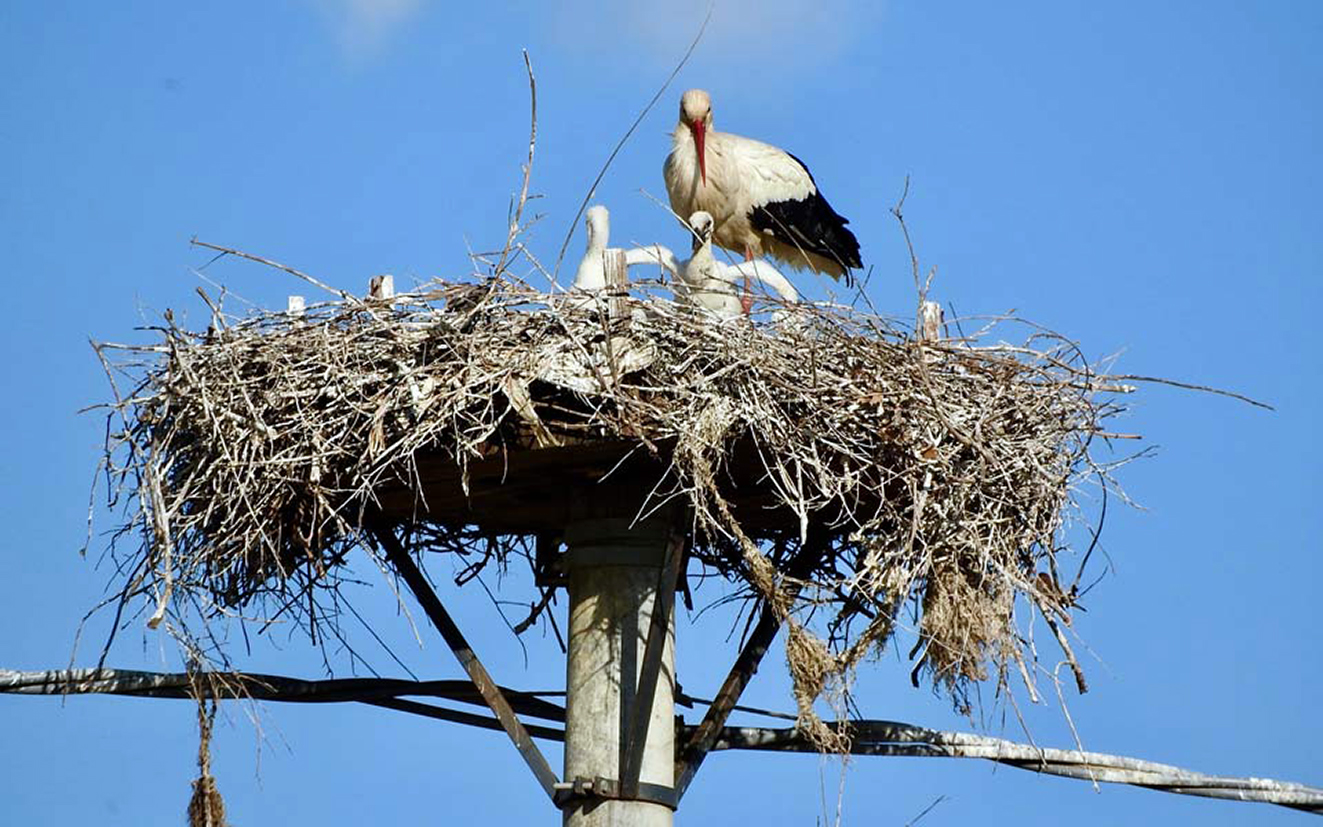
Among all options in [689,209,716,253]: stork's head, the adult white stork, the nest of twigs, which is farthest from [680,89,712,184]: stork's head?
the nest of twigs

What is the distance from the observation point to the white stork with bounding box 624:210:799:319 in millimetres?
8125

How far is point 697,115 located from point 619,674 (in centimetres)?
414

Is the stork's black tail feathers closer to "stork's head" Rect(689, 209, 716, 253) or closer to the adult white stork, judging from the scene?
the adult white stork

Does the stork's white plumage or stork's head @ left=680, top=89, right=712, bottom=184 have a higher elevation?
stork's head @ left=680, top=89, right=712, bottom=184

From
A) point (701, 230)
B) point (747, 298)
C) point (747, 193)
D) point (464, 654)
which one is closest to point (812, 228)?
point (747, 193)

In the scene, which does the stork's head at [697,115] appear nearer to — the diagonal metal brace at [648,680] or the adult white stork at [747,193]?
the adult white stork at [747,193]

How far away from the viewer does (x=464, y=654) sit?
23.4 feet

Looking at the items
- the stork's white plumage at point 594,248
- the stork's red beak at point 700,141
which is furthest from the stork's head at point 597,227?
the stork's red beak at point 700,141

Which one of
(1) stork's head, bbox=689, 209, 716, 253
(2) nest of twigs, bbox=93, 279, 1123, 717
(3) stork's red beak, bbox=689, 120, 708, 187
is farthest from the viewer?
Answer: (3) stork's red beak, bbox=689, 120, 708, 187

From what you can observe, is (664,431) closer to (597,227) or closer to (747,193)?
(597,227)

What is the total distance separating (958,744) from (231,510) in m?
2.49

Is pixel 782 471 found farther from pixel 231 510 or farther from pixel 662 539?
pixel 231 510

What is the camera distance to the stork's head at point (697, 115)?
10.6m

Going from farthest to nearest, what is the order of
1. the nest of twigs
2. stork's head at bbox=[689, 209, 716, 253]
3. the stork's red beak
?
the stork's red beak, stork's head at bbox=[689, 209, 716, 253], the nest of twigs
